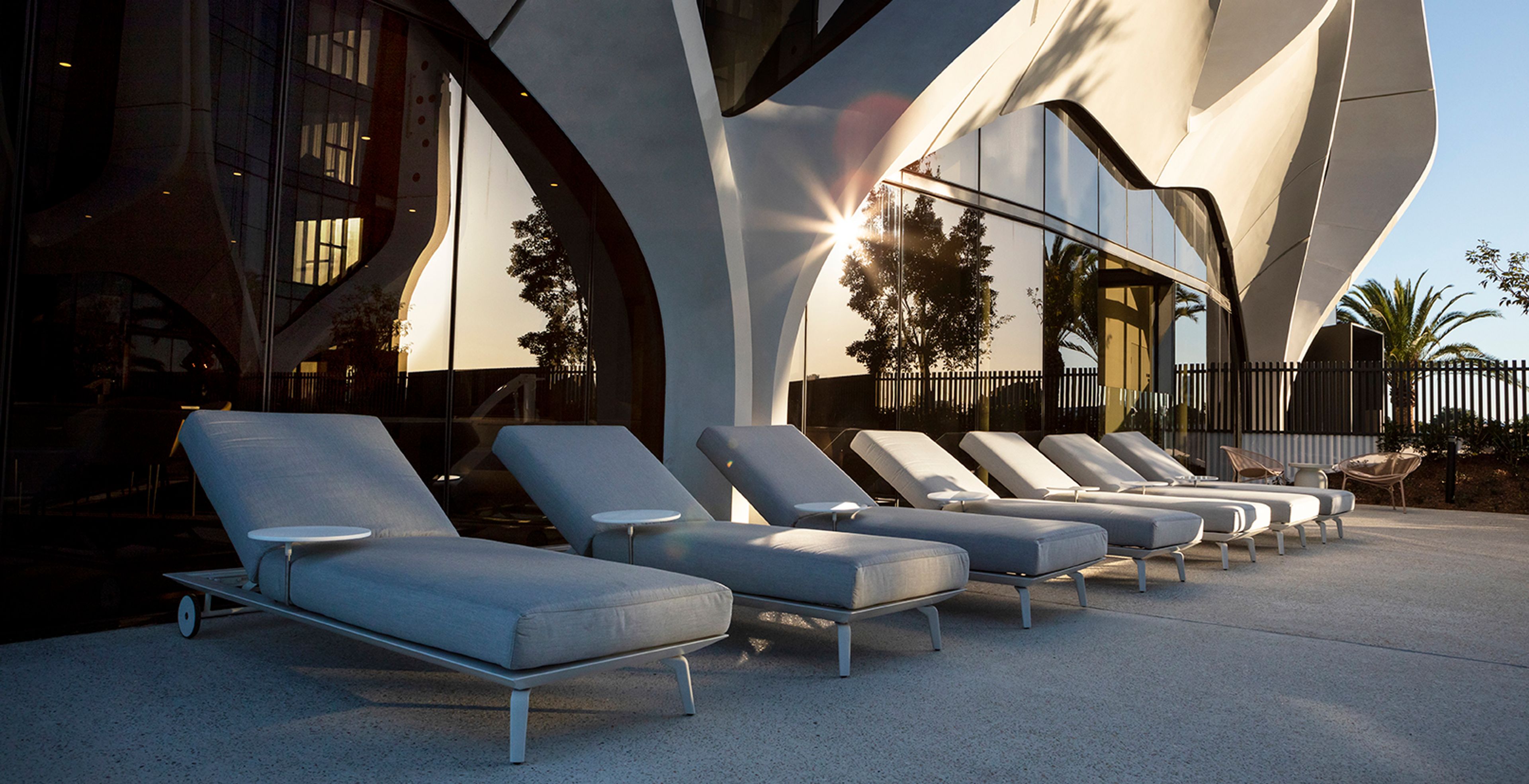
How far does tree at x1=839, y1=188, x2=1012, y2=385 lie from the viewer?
31.3ft

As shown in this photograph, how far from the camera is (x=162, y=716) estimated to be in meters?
3.13

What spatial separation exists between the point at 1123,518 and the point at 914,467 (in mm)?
1449

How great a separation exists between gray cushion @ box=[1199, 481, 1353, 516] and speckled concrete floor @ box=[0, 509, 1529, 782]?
134 inches

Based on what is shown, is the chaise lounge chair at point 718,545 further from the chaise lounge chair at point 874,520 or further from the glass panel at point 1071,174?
the glass panel at point 1071,174

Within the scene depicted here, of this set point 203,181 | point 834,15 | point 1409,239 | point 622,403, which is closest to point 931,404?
point 622,403

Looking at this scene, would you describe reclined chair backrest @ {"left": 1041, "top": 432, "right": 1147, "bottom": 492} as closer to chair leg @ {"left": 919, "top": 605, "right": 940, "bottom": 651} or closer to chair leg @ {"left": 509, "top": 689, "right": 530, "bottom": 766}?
chair leg @ {"left": 919, "top": 605, "right": 940, "bottom": 651}

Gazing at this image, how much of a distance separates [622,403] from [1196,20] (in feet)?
29.8

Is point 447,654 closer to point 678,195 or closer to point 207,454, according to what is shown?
point 207,454

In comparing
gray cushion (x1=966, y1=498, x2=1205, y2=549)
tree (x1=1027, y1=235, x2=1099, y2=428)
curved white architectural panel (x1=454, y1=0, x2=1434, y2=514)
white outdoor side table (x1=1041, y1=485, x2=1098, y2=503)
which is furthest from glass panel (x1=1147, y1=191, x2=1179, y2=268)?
gray cushion (x1=966, y1=498, x2=1205, y2=549)

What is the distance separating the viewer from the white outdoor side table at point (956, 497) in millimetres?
6363

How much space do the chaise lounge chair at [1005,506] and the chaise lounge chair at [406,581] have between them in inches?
114

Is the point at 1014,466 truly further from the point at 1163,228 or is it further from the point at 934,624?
the point at 1163,228

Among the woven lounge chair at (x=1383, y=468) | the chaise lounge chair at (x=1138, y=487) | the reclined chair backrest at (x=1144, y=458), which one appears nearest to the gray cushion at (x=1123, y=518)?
the chaise lounge chair at (x=1138, y=487)

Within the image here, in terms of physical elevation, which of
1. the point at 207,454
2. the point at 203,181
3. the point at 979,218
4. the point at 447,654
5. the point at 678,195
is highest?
the point at 979,218
